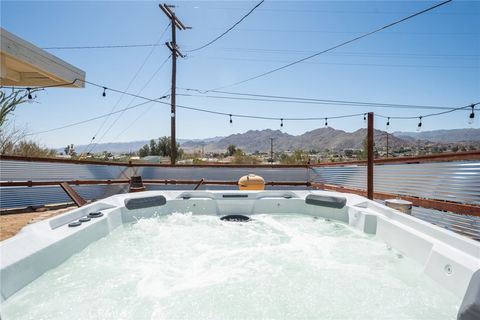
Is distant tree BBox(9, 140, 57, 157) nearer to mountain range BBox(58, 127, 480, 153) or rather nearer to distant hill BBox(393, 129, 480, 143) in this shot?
mountain range BBox(58, 127, 480, 153)

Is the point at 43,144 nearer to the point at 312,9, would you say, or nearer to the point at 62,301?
the point at 62,301

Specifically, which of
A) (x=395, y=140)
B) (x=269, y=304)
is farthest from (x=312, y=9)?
(x=395, y=140)

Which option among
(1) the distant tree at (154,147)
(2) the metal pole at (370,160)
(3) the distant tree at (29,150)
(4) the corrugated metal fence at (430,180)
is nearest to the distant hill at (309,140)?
(1) the distant tree at (154,147)

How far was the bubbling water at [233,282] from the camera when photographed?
53.7 inches

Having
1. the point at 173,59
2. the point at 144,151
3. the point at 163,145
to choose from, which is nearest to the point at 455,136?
the point at 163,145

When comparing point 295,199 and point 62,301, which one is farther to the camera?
point 295,199

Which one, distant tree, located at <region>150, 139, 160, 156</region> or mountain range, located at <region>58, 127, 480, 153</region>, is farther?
mountain range, located at <region>58, 127, 480, 153</region>

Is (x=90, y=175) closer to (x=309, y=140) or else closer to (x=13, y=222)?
(x=13, y=222)

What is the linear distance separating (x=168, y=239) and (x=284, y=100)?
1141cm

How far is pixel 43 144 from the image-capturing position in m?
6.89

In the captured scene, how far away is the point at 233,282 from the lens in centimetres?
174

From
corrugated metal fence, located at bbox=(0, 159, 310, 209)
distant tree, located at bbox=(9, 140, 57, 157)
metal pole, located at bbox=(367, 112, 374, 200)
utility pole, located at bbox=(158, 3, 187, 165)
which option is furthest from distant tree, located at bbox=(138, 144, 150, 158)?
metal pole, located at bbox=(367, 112, 374, 200)

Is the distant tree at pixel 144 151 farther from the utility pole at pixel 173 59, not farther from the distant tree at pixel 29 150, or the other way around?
the distant tree at pixel 29 150

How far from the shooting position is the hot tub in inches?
54.1
